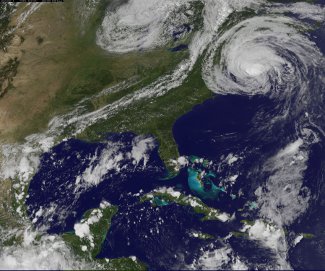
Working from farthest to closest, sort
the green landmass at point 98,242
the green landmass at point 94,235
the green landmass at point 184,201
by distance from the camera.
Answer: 1. the green landmass at point 184,201
2. the green landmass at point 94,235
3. the green landmass at point 98,242

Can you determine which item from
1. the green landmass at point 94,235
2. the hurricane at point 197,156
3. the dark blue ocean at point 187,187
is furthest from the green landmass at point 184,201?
the green landmass at point 94,235

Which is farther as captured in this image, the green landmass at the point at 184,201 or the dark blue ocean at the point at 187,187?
the green landmass at the point at 184,201

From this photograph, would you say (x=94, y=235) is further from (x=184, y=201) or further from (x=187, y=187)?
(x=187, y=187)

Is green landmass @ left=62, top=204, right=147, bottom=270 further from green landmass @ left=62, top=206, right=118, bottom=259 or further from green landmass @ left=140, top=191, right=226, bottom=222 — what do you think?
green landmass @ left=140, top=191, right=226, bottom=222

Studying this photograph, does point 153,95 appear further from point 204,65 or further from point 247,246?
point 247,246

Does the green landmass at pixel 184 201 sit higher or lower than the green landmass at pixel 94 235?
higher

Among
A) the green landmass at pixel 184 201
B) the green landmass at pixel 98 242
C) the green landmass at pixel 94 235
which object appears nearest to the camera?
the green landmass at pixel 98 242

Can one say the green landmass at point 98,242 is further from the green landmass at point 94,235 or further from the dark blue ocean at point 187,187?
the dark blue ocean at point 187,187

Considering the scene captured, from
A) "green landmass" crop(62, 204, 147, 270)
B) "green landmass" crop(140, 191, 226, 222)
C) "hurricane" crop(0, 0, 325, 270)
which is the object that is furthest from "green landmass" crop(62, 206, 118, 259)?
"green landmass" crop(140, 191, 226, 222)

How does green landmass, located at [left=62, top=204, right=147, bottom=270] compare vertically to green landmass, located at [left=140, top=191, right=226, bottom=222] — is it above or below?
below

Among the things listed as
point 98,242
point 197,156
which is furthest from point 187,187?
point 98,242

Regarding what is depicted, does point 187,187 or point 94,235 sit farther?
point 187,187
